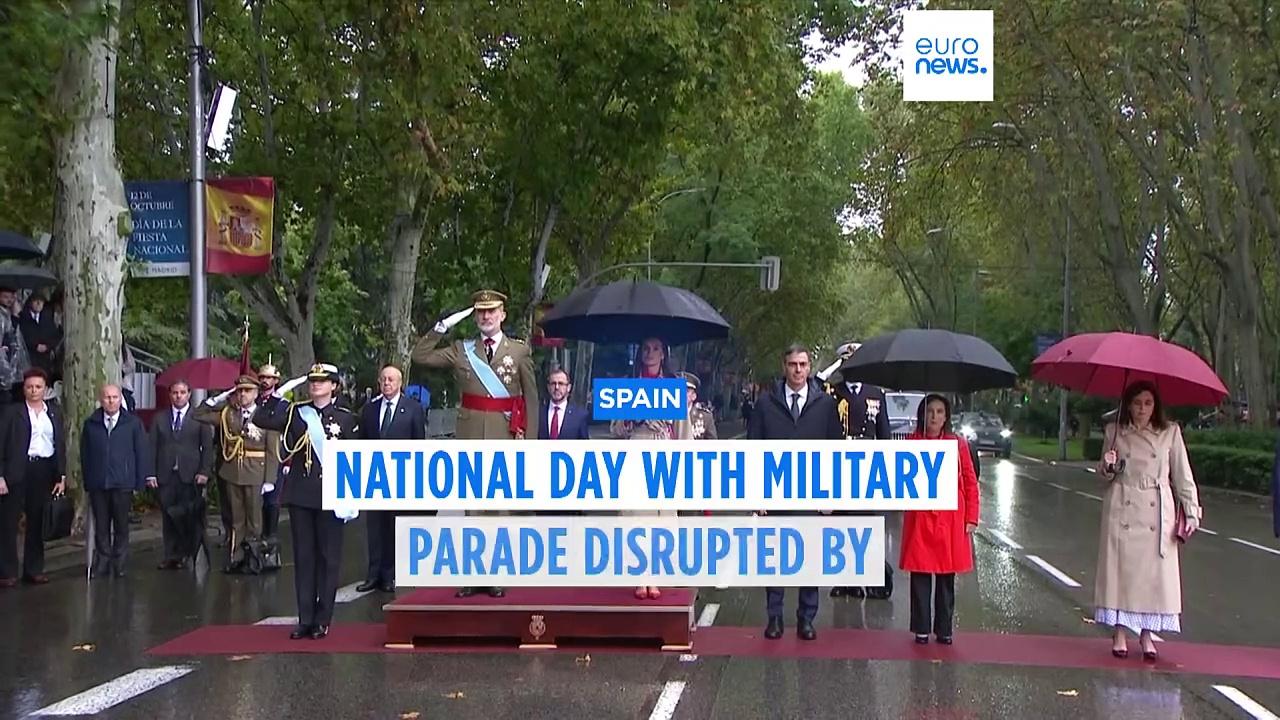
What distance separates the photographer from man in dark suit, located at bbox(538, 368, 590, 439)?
10.6m

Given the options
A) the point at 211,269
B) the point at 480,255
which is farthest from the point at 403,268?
the point at 480,255

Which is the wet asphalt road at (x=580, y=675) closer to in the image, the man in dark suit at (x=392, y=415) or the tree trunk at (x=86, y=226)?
the man in dark suit at (x=392, y=415)

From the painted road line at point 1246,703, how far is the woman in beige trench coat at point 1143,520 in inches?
25.6

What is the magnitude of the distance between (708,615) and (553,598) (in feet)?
5.57

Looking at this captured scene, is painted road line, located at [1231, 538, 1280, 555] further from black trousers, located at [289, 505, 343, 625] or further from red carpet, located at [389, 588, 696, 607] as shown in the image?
black trousers, located at [289, 505, 343, 625]

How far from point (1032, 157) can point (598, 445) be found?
84.3 ft

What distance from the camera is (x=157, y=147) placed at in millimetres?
23562

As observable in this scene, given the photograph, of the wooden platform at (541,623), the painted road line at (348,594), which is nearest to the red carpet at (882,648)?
the wooden platform at (541,623)

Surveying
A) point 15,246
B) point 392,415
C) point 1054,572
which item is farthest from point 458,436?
point 15,246

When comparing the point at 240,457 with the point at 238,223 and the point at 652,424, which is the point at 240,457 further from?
the point at 238,223

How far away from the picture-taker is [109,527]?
42.8 feet

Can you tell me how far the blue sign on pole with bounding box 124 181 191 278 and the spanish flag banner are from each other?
522 mm

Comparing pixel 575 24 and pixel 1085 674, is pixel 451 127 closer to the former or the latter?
pixel 575 24

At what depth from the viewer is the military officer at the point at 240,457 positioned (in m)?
13.3
